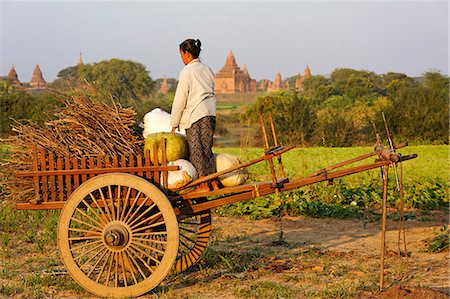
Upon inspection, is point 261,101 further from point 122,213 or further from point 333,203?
point 122,213

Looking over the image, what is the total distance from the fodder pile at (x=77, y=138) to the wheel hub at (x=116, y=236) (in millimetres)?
609

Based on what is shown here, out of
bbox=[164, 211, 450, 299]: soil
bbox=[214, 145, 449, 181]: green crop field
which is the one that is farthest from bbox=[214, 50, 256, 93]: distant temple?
bbox=[164, 211, 450, 299]: soil

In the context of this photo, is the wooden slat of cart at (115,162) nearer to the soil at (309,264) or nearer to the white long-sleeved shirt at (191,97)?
the white long-sleeved shirt at (191,97)

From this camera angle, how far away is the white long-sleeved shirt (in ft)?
17.3

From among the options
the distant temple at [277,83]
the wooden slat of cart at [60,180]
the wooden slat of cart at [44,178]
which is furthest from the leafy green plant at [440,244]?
the distant temple at [277,83]

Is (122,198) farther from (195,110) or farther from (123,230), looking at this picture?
(195,110)

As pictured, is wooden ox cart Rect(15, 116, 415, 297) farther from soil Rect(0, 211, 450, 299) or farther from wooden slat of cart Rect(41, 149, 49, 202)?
soil Rect(0, 211, 450, 299)

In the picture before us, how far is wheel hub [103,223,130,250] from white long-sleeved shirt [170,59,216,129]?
1.02 meters

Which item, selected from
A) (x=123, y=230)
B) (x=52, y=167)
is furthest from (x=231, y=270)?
(x=52, y=167)

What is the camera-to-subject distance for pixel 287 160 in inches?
625

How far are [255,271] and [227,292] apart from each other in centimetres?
74

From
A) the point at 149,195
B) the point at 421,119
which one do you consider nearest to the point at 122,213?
the point at 149,195

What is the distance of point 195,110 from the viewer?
5.30 m

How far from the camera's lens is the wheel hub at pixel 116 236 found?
191 inches
